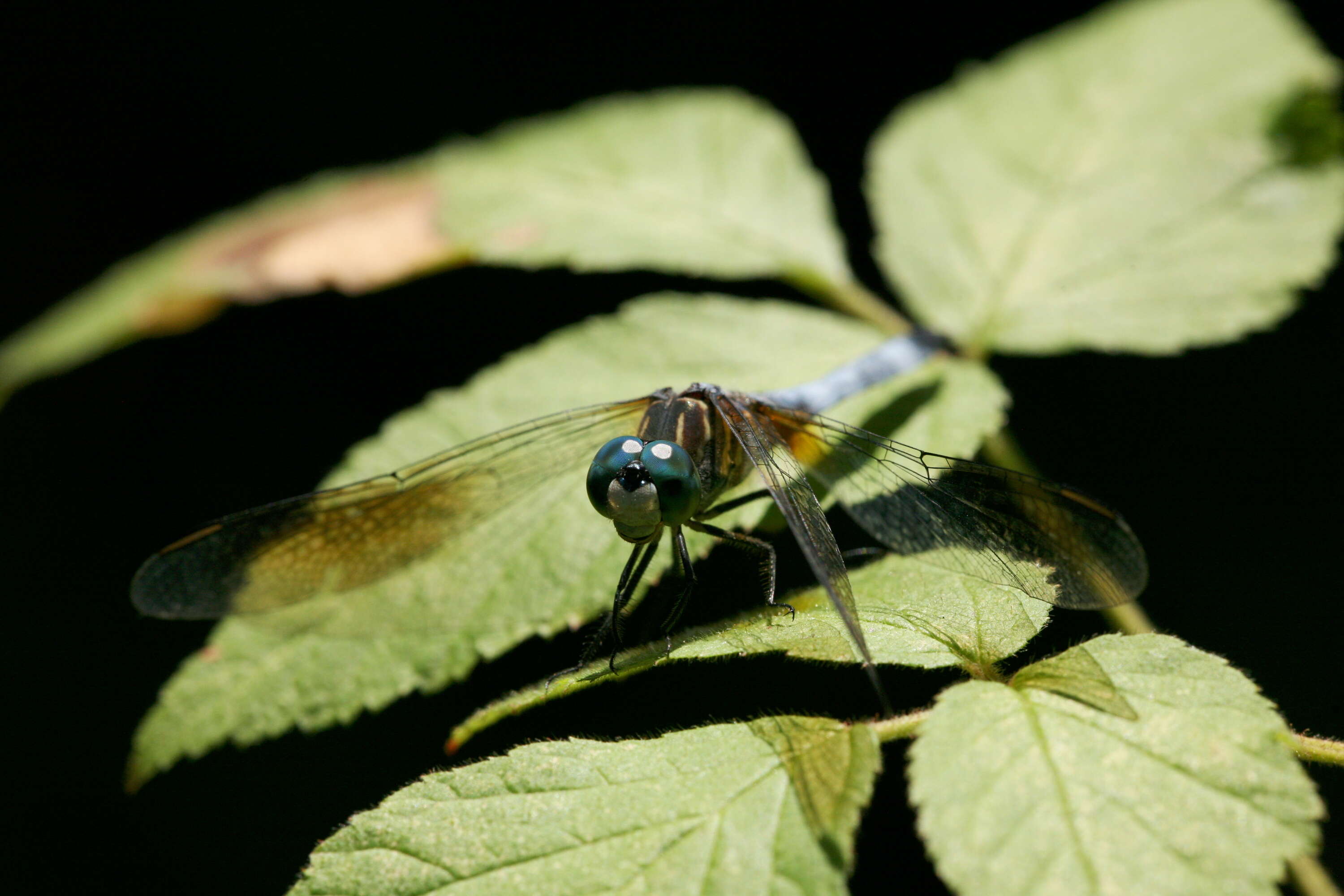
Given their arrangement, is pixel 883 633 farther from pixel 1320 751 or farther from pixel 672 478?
pixel 1320 751

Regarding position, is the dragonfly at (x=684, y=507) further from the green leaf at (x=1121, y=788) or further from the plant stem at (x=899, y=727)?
the green leaf at (x=1121, y=788)

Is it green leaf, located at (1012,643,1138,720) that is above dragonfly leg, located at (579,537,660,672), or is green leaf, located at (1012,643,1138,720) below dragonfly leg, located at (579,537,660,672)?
below

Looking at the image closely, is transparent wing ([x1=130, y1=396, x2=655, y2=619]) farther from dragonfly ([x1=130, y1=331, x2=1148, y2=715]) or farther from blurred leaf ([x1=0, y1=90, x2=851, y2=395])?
blurred leaf ([x1=0, y1=90, x2=851, y2=395])

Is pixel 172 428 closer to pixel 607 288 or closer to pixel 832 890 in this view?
pixel 607 288

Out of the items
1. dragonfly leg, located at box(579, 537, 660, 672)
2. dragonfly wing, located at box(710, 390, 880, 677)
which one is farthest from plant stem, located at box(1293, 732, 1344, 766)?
dragonfly leg, located at box(579, 537, 660, 672)

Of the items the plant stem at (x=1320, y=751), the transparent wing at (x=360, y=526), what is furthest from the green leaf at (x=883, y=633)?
the transparent wing at (x=360, y=526)

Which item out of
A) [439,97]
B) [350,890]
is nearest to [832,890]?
[350,890]

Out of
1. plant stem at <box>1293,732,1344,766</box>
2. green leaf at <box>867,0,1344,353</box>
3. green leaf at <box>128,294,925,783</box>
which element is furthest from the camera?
green leaf at <box>867,0,1344,353</box>
